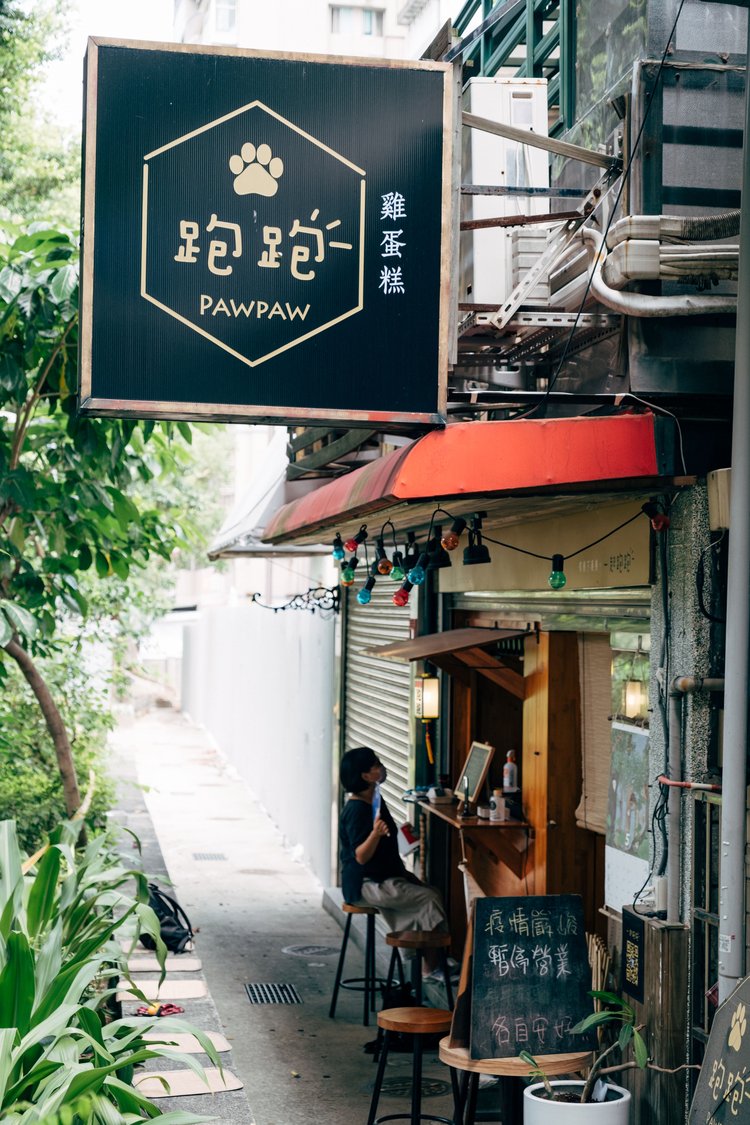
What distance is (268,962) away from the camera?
37.5ft

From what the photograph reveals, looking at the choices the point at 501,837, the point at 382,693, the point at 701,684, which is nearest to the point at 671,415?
the point at 701,684

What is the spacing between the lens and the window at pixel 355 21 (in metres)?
27.6

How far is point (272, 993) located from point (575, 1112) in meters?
5.48

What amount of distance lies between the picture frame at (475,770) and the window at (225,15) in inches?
949

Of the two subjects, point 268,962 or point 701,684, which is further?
point 268,962

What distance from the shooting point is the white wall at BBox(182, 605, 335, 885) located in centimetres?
1526

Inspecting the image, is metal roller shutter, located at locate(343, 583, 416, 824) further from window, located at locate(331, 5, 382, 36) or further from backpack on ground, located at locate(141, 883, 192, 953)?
window, located at locate(331, 5, 382, 36)

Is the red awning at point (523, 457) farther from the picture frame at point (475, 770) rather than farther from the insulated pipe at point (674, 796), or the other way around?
the picture frame at point (475, 770)

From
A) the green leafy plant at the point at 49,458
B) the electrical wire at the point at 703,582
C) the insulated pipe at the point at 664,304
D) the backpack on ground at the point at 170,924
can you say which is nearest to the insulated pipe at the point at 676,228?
the insulated pipe at the point at 664,304

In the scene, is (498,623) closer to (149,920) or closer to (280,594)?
(149,920)

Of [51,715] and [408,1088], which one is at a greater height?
[51,715]

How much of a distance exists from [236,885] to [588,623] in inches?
343

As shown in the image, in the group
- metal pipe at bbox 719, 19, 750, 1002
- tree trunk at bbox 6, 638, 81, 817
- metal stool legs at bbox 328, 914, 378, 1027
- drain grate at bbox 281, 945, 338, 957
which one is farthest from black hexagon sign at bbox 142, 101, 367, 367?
drain grate at bbox 281, 945, 338, 957

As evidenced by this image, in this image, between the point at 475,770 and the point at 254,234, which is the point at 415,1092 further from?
the point at 254,234
